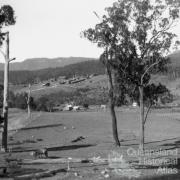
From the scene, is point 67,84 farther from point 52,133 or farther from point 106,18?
point 106,18

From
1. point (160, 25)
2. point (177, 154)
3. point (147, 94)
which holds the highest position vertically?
point (160, 25)

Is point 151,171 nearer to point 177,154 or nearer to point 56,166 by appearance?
point 56,166

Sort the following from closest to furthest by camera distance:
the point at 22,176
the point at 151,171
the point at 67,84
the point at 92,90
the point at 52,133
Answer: the point at 22,176 < the point at 151,171 < the point at 52,133 < the point at 92,90 < the point at 67,84

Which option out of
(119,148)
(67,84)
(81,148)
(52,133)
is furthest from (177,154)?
(67,84)

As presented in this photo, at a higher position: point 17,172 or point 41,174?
point 41,174

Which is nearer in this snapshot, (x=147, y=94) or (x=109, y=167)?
(x=109, y=167)

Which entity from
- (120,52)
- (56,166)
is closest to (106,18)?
(120,52)

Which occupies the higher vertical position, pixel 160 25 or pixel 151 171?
pixel 160 25

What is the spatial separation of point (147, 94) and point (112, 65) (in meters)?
3.44

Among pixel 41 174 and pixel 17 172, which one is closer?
pixel 41 174

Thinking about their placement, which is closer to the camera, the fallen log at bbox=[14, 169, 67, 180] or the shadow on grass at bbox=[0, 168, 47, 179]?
the fallen log at bbox=[14, 169, 67, 180]

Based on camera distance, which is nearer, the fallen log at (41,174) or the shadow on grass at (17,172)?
the fallen log at (41,174)

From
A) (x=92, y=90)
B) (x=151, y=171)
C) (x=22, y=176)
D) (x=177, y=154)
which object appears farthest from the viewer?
(x=92, y=90)

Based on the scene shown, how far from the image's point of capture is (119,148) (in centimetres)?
3222
